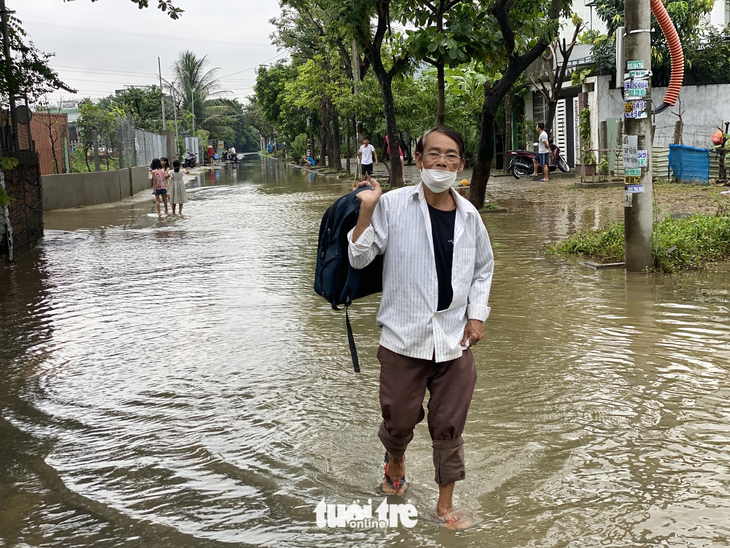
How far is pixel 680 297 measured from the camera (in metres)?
7.81

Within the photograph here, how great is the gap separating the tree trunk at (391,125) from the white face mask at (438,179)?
1600 centimetres

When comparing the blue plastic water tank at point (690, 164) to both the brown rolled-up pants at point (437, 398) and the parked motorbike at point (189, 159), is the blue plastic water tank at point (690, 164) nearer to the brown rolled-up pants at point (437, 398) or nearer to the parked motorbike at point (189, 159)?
the brown rolled-up pants at point (437, 398)

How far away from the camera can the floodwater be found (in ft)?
11.9

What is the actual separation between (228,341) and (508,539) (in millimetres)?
3972

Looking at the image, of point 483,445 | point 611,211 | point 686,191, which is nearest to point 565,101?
point 686,191

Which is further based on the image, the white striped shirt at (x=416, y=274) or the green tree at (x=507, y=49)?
the green tree at (x=507, y=49)

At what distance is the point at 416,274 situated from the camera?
11.6 feet

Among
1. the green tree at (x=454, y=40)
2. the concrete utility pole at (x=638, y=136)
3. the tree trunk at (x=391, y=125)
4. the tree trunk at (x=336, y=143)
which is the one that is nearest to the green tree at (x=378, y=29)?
the tree trunk at (x=391, y=125)

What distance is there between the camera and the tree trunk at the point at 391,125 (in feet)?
63.6

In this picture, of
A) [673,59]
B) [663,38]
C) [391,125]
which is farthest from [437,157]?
[663,38]

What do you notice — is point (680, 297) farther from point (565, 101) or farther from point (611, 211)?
point (565, 101)

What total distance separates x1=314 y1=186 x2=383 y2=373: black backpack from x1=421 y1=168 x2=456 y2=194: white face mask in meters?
0.25

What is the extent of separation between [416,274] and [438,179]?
414 mm

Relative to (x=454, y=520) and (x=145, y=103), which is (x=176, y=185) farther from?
(x=145, y=103)
